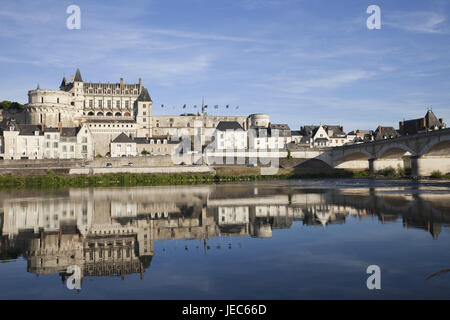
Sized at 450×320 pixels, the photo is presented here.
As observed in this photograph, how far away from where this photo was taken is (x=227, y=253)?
488 inches

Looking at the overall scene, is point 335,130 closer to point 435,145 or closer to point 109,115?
point 109,115

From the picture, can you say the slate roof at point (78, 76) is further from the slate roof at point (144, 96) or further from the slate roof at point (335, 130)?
the slate roof at point (335, 130)

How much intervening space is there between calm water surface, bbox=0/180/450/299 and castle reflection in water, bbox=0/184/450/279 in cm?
5

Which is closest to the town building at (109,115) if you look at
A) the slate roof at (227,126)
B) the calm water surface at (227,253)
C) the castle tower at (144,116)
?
the castle tower at (144,116)

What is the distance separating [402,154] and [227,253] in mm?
48824

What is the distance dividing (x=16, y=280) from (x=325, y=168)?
61.5 meters

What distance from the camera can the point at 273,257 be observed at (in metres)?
11.7

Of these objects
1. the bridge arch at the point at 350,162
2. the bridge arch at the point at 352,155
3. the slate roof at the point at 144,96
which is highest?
the slate roof at the point at 144,96

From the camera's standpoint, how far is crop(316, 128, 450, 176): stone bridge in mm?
43156

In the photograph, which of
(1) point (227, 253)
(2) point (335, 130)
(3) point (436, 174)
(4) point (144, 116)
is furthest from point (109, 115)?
(1) point (227, 253)

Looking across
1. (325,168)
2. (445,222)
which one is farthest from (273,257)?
(325,168)

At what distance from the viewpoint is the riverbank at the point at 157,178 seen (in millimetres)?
49531

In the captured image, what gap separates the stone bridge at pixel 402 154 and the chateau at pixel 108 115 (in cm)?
2689

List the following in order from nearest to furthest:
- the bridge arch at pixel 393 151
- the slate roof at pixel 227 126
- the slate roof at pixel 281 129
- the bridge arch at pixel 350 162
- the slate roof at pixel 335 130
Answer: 1. the bridge arch at pixel 393 151
2. the bridge arch at pixel 350 162
3. the slate roof at pixel 227 126
4. the slate roof at pixel 281 129
5. the slate roof at pixel 335 130
